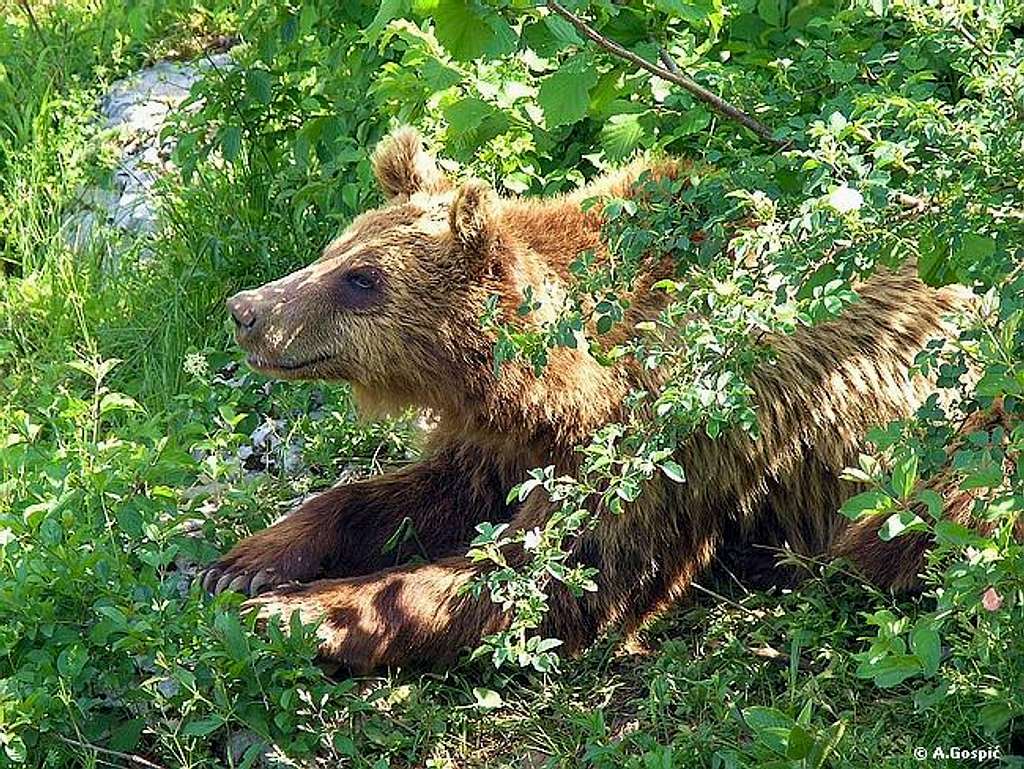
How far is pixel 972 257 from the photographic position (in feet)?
10.8

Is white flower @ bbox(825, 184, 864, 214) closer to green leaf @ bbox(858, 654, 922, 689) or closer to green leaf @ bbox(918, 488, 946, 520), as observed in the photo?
green leaf @ bbox(918, 488, 946, 520)

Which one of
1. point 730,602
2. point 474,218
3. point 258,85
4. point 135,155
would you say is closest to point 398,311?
point 474,218

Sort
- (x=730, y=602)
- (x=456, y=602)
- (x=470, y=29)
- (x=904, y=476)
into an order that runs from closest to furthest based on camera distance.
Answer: (x=904, y=476) → (x=470, y=29) → (x=456, y=602) → (x=730, y=602)

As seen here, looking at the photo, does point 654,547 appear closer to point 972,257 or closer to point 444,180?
point 444,180

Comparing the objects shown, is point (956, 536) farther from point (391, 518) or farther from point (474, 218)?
point (391, 518)

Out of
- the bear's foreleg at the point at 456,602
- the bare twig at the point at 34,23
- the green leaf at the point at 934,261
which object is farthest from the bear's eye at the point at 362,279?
the bare twig at the point at 34,23

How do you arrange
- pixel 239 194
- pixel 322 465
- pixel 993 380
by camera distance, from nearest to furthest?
pixel 993 380 → pixel 322 465 → pixel 239 194

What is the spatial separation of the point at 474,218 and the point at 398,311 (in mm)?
373

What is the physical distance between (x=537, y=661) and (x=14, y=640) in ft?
5.09

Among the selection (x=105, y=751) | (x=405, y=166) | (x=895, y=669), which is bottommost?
(x=105, y=751)

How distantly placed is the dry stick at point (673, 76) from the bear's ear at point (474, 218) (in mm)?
656

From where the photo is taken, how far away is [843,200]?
3.18 m

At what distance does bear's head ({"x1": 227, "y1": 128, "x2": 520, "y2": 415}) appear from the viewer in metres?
4.82

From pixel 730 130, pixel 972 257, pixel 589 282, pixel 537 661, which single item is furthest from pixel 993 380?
pixel 730 130
